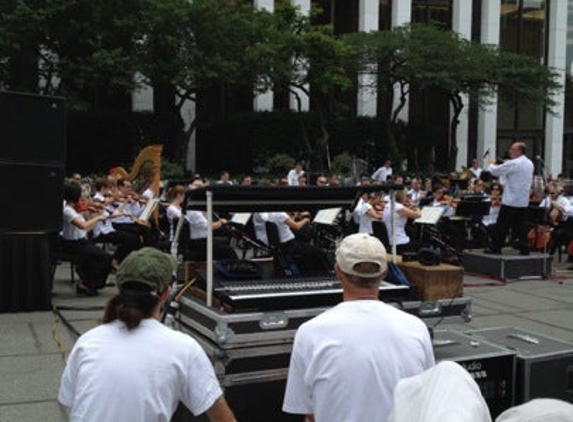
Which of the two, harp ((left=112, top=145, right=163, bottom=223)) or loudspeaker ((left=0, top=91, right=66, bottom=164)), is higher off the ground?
loudspeaker ((left=0, top=91, right=66, bottom=164))

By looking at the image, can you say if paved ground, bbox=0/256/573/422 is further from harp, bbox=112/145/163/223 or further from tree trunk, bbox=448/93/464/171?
tree trunk, bbox=448/93/464/171

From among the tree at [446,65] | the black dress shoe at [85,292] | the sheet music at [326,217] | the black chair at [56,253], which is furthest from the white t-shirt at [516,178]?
the tree at [446,65]

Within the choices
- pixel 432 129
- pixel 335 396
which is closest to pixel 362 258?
pixel 335 396

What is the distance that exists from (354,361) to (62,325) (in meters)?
6.36

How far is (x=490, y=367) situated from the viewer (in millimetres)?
5168

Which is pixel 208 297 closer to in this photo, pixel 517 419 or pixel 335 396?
pixel 335 396

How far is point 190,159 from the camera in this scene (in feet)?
106

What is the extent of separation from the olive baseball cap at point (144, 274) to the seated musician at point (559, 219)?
12925mm

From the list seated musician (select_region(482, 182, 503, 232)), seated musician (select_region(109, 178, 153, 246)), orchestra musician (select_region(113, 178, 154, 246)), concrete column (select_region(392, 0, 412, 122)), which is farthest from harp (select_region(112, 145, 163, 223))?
concrete column (select_region(392, 0, 412, 122))

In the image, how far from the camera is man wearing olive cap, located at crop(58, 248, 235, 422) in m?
2.91

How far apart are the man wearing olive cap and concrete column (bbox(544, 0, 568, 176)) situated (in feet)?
125

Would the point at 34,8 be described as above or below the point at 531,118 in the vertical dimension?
above

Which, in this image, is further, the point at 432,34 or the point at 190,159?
the point at 190,159

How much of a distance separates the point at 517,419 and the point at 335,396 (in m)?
1.76
